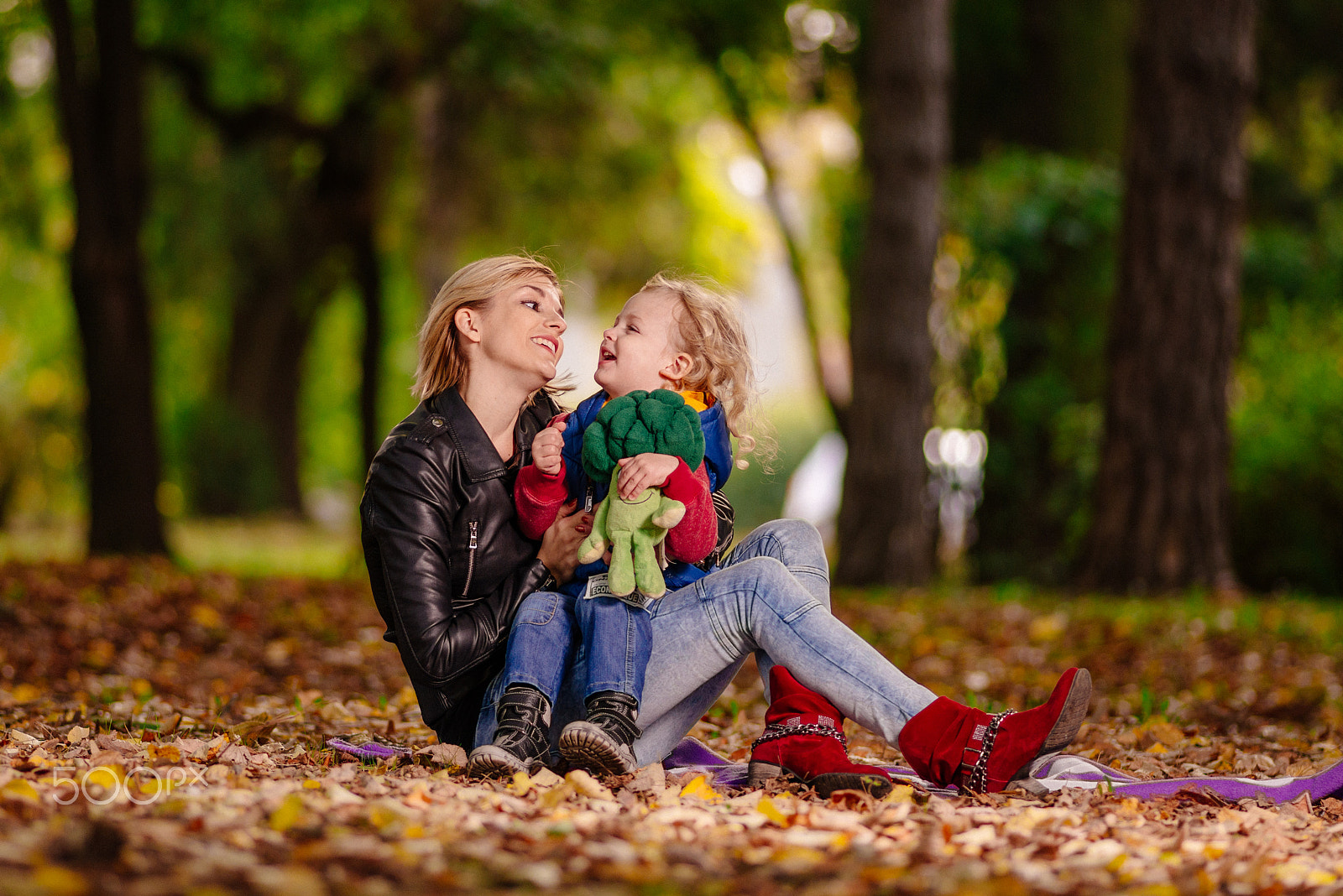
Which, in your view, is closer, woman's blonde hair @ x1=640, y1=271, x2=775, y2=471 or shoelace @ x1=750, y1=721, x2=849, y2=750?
shoelace @ x1=750, y1=721, x2=849, y2=750

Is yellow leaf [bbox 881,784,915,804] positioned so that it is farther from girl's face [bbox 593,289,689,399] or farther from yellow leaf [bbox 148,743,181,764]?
yellow leaf [bbox 148,743,181,764]

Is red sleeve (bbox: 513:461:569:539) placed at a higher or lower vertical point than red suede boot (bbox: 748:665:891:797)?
Result: higher

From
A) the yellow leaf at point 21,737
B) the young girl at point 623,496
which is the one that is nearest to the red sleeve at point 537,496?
the young girl at point 623,496

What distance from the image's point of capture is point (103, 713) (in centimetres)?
428

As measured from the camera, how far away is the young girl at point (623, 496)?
116 inches

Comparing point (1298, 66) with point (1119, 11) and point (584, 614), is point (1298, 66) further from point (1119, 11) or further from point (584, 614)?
point (584, 614)

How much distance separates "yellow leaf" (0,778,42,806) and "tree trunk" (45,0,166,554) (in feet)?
22.9

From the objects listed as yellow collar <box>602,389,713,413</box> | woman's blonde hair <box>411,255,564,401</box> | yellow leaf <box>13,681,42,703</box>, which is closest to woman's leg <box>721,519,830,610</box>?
yellow collar <box>602,389,713,413</box>

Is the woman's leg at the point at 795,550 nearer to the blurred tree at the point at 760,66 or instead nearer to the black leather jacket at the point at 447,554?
the black leather jacket at the point at 447,554

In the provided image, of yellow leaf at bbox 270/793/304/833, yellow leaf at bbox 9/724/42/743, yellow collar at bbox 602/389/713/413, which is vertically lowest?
yellow leaf at bbox 9/724/42/743

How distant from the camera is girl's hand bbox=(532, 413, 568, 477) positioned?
10.3 feet

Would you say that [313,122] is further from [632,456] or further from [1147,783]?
[1147,783]

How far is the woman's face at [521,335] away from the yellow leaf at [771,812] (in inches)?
50.7

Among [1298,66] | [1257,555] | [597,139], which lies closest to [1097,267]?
[1257,555]
